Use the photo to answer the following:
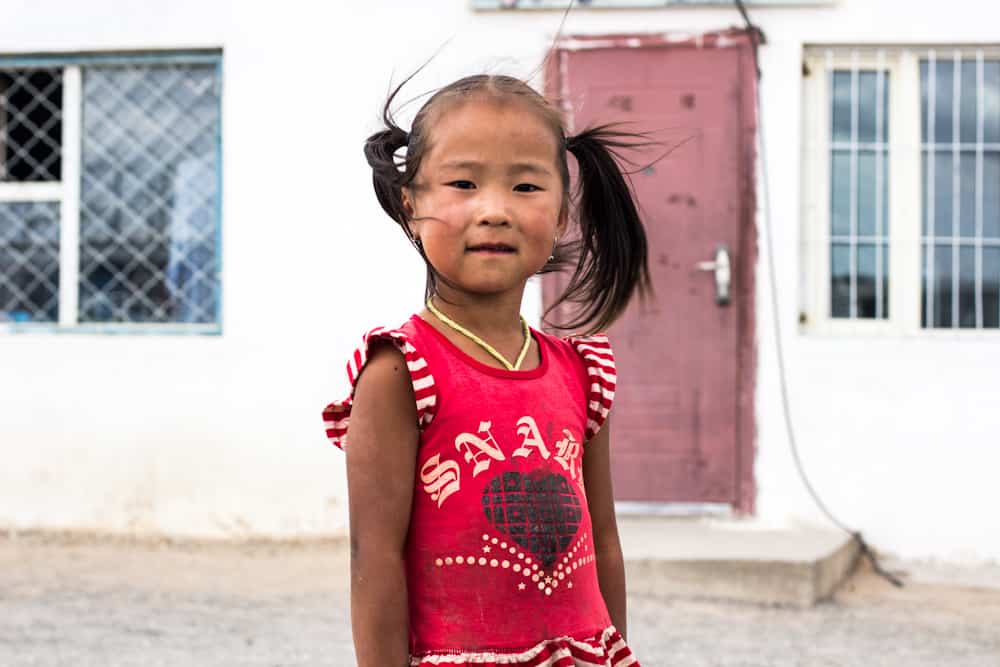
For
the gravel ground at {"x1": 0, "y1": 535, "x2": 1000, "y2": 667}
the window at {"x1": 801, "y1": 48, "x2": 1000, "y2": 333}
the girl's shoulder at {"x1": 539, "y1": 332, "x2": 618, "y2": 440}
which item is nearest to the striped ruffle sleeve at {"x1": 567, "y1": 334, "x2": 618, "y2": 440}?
the girl's shoulder at {"x1": 539, "y1": 332, "x2": 618, "y2": 440}

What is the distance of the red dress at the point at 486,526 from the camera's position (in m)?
1.65

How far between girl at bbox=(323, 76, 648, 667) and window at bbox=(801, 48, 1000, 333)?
4315mm

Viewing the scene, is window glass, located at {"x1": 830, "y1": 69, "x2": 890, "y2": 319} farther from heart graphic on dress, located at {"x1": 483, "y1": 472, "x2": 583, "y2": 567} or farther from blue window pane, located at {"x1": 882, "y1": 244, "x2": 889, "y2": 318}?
heart graphic on dress, located at {"x1": 483, "y1": 472, "x2": 583, "y2": 567}

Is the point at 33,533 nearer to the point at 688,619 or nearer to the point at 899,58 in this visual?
the point at 688,619

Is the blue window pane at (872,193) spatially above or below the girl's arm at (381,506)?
above

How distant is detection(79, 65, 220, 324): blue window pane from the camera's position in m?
6.36

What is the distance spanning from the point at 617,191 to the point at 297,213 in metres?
4.40

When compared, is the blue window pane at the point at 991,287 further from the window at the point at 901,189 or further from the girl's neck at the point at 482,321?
the girl's neck at the point at 482,321

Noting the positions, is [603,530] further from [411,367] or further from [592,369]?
[411,367]

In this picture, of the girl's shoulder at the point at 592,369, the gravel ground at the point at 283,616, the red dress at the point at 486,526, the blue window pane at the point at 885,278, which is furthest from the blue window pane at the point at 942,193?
the red dress at the point at 486,526

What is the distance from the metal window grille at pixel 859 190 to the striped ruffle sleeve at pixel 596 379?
13.8 feet

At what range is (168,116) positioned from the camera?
638 centimetres

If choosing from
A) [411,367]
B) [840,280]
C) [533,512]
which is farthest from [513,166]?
[840,280]

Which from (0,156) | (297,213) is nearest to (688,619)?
(297,213)
